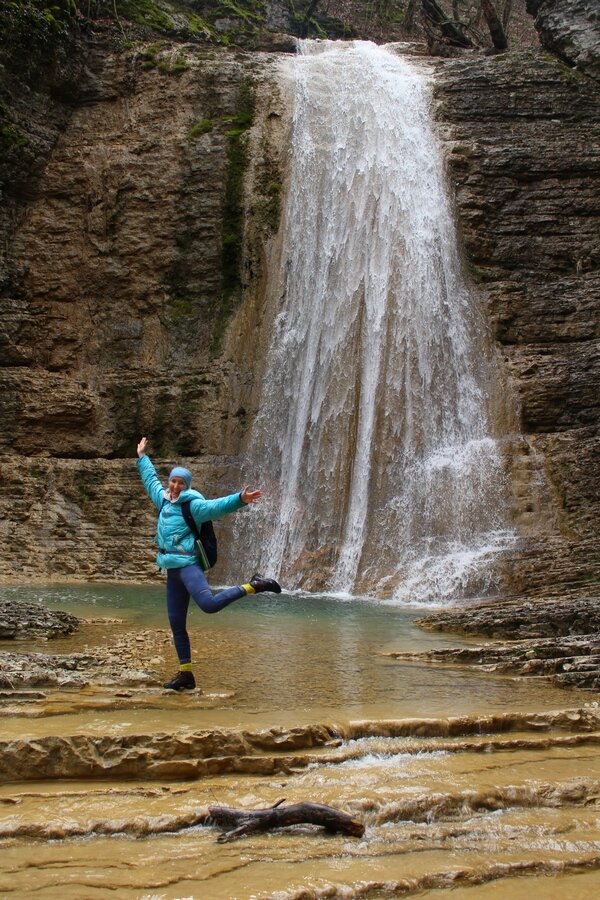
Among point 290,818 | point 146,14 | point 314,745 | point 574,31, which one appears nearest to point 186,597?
point 314,745

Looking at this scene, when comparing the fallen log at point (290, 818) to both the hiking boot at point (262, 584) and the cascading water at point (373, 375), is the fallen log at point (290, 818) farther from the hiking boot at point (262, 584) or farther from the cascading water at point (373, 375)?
the cascading water at point (373, 375)

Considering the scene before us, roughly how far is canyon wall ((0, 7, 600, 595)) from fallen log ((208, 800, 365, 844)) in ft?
47.1

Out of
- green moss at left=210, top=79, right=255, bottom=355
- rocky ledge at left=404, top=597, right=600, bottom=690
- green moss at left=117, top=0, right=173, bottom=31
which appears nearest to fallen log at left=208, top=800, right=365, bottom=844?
rocky ledge at left=404, top=597, right=600, bottom=690

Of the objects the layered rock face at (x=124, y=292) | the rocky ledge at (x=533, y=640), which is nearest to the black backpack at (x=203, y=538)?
the rocky ledge at (x=533, y=640)

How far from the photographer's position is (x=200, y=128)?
23047 mm

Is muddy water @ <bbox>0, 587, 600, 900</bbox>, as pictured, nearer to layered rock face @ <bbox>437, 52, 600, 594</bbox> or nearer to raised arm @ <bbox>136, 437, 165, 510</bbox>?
raised arm @ <bbox>136, 437, 165, 510</bbox>

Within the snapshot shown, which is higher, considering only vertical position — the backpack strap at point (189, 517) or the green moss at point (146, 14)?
the green moss at point (146, 14)

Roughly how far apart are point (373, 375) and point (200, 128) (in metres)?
8.92

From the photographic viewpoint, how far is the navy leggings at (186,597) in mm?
5602

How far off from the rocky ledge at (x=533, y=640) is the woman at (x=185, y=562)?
8.16 feet

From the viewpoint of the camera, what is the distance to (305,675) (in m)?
6.28

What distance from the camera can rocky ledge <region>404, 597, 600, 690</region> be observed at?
22.2 ft

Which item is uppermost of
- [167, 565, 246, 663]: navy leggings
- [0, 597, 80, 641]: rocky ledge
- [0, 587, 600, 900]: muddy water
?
[167, 565, 246, 663]: navy leggings

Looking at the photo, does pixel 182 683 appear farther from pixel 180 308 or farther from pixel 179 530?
pixel 180 308
